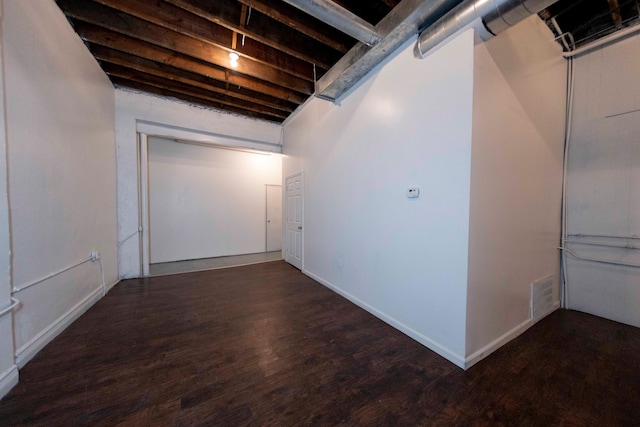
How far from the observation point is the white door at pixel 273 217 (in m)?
6.39

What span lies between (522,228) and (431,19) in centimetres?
220

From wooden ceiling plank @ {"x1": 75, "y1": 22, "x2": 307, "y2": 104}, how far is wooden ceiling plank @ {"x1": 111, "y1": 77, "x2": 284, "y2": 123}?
3.09ft

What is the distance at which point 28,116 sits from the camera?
6.02 ft

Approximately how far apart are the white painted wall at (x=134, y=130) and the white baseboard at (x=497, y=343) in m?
5.05

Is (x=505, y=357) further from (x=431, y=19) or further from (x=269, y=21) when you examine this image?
(x=269, y=21)

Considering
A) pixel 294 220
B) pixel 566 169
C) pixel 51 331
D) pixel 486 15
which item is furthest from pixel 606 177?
pixel 51 331

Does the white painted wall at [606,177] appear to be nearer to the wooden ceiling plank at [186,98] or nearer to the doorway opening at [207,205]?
the wooden ceiling plank at [186,98]

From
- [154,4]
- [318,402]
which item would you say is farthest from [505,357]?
[154,4]

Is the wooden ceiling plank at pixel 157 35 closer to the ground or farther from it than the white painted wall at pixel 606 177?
farther from it

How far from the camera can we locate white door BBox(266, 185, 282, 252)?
6395 millimetres

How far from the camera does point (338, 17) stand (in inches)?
74.1

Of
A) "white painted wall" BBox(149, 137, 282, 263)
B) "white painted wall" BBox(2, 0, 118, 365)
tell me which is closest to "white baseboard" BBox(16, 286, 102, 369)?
"white painted wall" BBox(2, 0, 118, 365)

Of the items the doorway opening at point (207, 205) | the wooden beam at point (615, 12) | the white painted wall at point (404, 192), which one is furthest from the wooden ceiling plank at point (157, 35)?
the wooden beam at point (615, 12)

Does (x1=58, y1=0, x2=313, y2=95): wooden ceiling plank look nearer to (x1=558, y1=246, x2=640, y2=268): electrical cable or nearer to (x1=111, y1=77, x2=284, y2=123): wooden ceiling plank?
(x1=111, y1=77, x2=284, y2=123): wooden ceiling plank
